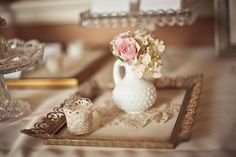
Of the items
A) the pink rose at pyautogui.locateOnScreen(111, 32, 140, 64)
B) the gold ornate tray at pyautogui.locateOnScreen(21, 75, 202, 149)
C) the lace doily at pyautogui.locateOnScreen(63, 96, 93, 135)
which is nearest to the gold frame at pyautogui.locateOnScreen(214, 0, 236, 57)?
the gold ornate tray at pyautogui.locateOnScreen(21, 75, 202, 149)

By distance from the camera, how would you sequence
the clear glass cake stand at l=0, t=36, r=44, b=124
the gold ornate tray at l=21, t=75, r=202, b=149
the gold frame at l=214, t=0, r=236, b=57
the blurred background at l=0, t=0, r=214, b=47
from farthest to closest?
the blurred background at l=0, t=0, r=214, b=47 → the gold frame at l=214, t=0, r=236, b=57 → the clear glass cake stand at l=0, t=36, r=44, b=124 → the gold ornate tray at l=21, t=75, r=202, b=149

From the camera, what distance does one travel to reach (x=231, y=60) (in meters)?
1.15

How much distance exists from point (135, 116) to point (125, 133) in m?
0.09

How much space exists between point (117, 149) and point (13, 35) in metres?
0.96

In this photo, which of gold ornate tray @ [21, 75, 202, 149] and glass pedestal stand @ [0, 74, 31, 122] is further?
glass pedestal stand @ [0, 74, 31, 122]

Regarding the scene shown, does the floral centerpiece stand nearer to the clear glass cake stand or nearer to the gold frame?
the clear glass cake stand

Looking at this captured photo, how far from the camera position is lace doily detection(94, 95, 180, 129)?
788mm

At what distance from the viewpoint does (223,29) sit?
1.14 m

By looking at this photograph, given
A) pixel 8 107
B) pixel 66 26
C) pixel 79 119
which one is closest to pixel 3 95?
pixel 8 107

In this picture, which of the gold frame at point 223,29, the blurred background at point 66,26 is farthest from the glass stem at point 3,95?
the gold frame at point 223,29

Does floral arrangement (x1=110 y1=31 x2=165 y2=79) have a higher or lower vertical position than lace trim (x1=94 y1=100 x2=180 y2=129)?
higher

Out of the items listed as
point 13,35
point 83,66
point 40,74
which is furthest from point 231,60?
point 13,35

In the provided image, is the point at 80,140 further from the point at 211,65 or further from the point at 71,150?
the point at 211,65

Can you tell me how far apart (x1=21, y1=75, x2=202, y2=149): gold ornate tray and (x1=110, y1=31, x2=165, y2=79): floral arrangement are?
111mm
